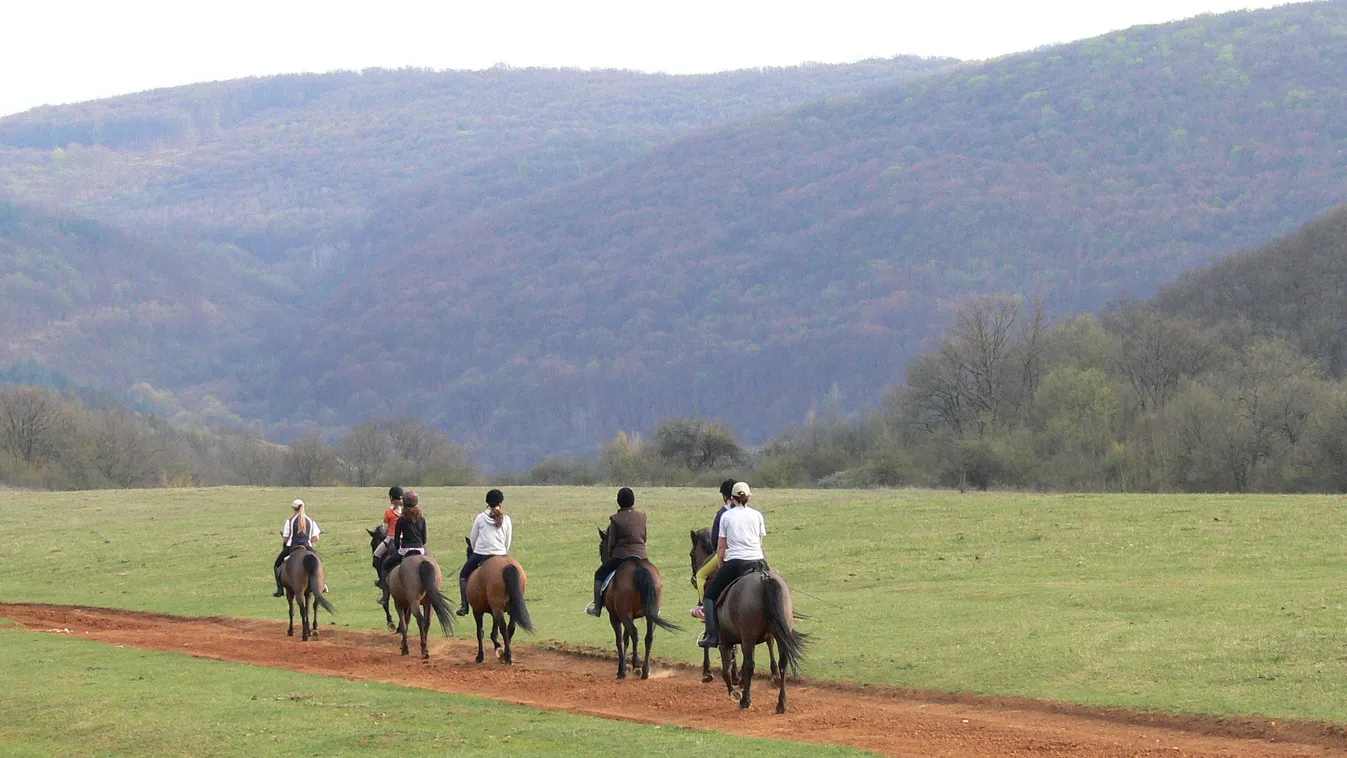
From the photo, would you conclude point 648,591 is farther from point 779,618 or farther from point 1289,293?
point 1289,293

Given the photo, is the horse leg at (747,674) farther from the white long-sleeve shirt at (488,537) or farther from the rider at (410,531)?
the rider at (410,531)

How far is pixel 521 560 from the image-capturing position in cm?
3769

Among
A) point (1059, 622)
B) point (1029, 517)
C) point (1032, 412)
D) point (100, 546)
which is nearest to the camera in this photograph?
point (1059, 622)

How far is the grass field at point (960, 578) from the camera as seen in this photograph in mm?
19016

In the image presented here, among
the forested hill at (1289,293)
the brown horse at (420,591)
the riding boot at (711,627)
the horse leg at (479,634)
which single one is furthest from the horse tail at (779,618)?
the forested hill at (1289,293)

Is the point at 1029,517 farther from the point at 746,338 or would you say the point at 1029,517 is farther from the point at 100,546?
the point at 746,338

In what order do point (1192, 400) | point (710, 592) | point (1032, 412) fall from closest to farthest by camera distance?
point (710, 592) → point (1192, 400) → point (1032, 412)

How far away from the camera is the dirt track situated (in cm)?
1538

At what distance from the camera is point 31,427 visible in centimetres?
10256

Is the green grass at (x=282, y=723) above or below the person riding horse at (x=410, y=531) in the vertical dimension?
below

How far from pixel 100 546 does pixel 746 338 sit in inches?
5737

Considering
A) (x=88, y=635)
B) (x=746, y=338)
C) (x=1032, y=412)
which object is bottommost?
(x=88, y=635)

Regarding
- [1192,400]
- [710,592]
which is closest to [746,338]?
[1192,400]

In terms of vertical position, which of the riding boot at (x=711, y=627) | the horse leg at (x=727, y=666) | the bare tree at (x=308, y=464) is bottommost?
the horse leg at (x=727, y=666)
